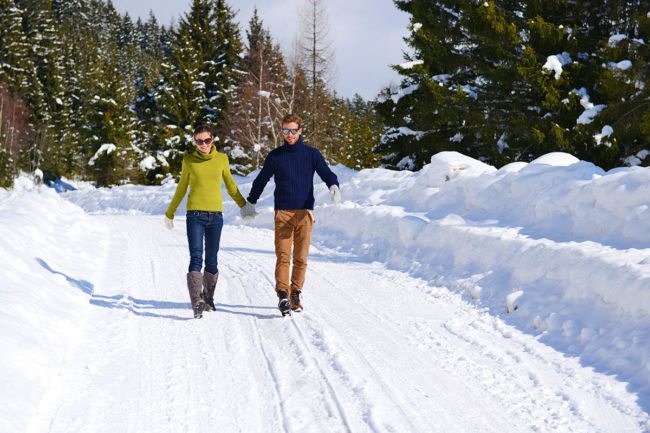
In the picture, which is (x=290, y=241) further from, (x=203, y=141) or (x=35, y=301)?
(x=35, y=301)

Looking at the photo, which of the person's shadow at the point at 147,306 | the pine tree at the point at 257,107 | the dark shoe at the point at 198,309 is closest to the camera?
the dark shoe at the point at 198,309

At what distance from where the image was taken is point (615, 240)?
714 cm

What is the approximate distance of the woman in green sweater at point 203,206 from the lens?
6.17 meters

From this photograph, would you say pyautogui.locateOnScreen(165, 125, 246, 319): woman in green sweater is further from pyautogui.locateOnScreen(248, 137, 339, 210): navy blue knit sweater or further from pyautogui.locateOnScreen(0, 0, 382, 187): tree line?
pyautogui.locateOnScreen(0, 0, 382, 187): tree line

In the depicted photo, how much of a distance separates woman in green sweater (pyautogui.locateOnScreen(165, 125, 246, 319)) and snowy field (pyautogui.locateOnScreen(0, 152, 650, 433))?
1.40 ft

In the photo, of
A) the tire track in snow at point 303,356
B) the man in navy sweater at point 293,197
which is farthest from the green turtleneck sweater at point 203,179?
A: the tire track in snow at point 303,356

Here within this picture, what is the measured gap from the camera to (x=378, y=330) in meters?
5.62

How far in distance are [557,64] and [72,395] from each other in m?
16.1

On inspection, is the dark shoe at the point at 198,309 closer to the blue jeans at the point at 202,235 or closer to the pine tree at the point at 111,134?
the blue jeans at the point at 202,235

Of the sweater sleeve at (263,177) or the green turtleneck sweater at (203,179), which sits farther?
the sweater sleeve at (263,177)

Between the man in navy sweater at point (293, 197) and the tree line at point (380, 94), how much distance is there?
36.8ft

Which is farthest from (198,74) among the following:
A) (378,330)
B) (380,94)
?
(378,330)

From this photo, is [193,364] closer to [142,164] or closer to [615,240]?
[615,240]

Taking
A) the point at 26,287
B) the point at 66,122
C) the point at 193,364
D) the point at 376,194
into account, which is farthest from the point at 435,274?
the point at 66,122
